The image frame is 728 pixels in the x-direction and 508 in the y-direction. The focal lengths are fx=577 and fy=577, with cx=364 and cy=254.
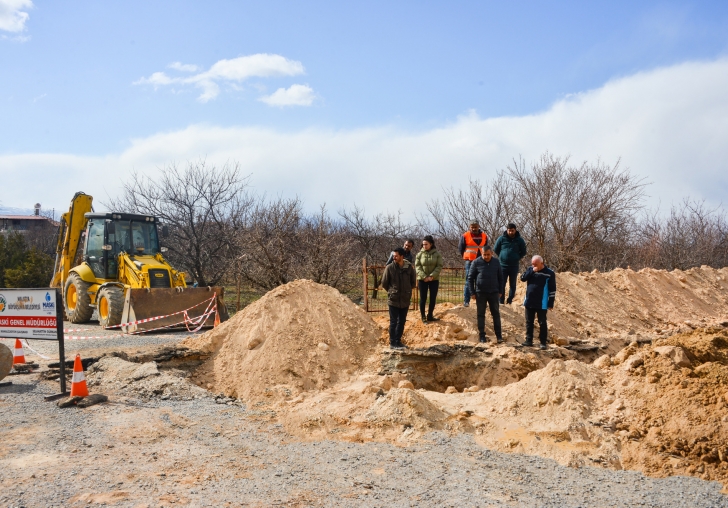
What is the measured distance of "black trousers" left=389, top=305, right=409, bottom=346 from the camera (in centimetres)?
902

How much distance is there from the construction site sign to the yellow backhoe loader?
432cm

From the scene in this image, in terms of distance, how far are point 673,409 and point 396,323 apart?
434 centimetres

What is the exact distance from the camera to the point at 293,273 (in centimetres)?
1905

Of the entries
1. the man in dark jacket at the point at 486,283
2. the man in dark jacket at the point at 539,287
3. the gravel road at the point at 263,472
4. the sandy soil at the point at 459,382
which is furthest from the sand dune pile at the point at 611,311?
the gravel road at the point at 263,472

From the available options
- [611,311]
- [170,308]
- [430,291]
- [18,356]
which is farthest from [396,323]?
[611,311]

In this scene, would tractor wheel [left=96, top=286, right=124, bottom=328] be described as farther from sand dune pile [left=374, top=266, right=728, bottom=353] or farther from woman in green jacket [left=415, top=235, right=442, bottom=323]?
woman in green jacket [left=415, top=235, right=442, bottom=323]

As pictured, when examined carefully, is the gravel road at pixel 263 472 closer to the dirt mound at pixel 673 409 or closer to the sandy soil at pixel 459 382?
the sandy soil at pixel 459 382

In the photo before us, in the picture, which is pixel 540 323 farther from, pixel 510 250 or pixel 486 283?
pixel 510 250

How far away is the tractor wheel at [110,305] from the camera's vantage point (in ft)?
44.7

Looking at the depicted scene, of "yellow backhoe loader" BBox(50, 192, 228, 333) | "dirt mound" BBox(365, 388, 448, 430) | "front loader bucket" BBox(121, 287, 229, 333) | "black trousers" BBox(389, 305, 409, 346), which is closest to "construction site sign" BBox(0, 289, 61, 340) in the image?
"front loader bucket" BBox(121, 287, 229, 333)

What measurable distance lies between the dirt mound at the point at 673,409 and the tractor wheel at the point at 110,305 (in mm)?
11120

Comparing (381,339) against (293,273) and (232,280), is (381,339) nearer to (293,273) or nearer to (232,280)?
(293,273)

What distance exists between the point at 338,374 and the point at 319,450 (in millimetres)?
3177

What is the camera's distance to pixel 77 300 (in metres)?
15.0
